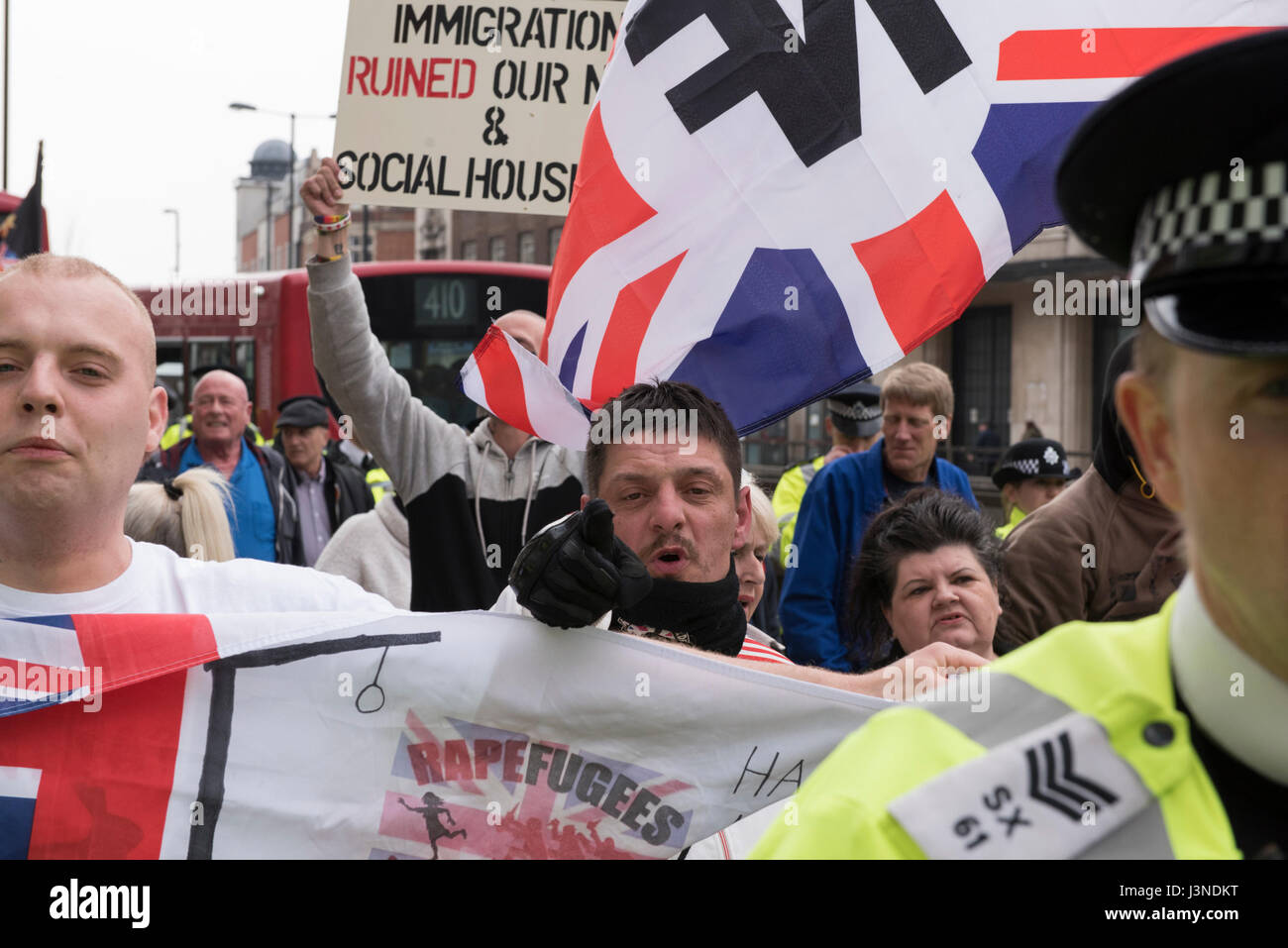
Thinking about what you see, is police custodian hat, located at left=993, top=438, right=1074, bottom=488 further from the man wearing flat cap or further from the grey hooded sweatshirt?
the man wearing flat cap

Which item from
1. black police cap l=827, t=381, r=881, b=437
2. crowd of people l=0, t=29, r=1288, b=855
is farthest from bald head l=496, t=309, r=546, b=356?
black police cap l=827, t=381, r=881, b=437


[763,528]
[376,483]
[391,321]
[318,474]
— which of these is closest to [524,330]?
[763,528]

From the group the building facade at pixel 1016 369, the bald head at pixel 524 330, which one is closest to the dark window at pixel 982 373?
the building facade at pixel 1016 369

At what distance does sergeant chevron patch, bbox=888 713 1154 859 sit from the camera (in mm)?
1072

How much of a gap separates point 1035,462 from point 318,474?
4211 mm

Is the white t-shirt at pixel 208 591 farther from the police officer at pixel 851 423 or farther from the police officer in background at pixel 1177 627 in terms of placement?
the police officer at pixel 851 423

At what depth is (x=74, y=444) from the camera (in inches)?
95.7

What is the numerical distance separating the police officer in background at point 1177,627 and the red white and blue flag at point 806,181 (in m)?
2.33

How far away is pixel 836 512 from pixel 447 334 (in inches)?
347

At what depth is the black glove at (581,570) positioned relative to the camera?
2170 millimetres

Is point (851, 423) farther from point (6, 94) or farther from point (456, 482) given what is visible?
point (6, 94)

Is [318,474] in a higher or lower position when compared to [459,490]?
lower
